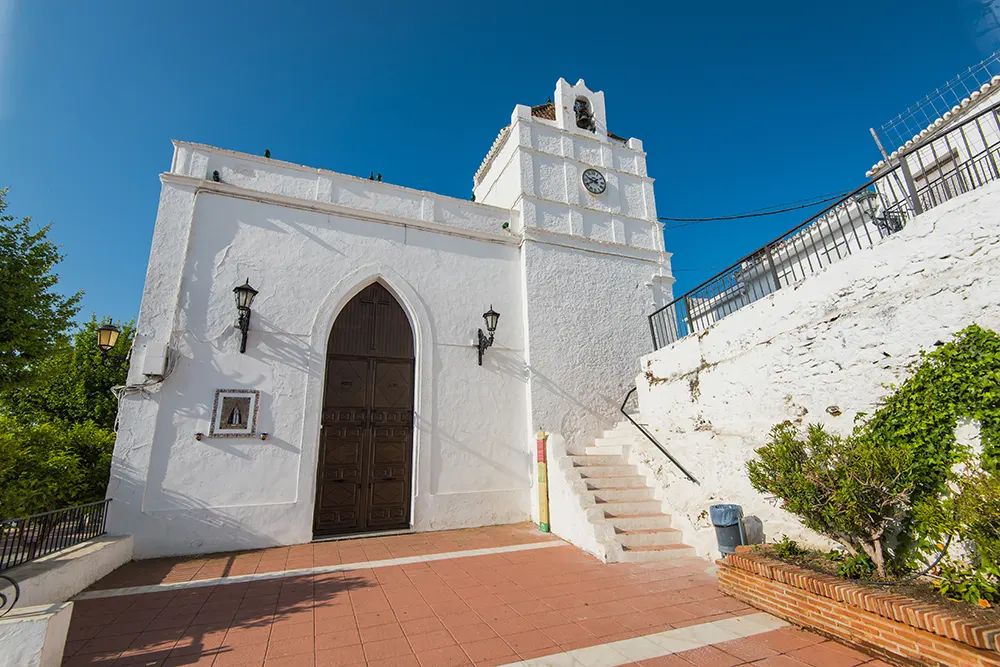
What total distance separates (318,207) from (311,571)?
5.76 meters

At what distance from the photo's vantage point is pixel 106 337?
6410mm

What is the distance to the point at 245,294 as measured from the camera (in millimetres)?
6734

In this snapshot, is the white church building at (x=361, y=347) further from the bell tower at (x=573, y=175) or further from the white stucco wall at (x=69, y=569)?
the white stucco wall at (x=69, y=569)

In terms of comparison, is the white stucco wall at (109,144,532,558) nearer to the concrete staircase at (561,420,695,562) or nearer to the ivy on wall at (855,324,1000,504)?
the concrete staircase at (561,420,695,562)

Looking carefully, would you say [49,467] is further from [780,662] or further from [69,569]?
[780,662]

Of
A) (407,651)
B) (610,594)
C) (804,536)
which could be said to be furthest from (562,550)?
(407,651)

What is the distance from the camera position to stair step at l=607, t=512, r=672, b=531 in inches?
237

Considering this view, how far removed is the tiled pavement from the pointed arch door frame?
4.88ft

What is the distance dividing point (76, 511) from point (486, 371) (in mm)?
5729

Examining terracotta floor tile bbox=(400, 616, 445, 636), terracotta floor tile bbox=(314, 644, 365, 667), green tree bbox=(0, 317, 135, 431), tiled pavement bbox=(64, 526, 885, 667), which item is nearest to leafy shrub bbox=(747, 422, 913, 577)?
tiled pavement bbox=(64, 526, 885, 667)

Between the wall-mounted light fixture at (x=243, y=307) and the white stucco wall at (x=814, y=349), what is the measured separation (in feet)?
21.3

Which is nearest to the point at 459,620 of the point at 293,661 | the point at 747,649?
the point at 293,661

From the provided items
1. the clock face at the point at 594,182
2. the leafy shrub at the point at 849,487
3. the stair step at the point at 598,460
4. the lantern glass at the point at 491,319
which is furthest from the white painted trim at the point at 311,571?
the clock face at the point at 594,182

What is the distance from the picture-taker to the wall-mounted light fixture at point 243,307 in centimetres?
672
